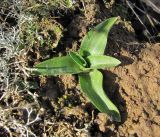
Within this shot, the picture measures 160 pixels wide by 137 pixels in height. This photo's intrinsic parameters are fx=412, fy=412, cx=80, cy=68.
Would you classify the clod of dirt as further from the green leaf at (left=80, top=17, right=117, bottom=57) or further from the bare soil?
the green leaf at (left=80, top=17, right=117, bottom=57)

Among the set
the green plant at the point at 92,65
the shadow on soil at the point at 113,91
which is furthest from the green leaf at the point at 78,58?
the shadow on soil at the point at 113,91

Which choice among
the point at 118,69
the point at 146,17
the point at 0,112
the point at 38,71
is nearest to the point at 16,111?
the point at 0,112

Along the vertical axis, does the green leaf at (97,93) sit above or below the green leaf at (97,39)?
below

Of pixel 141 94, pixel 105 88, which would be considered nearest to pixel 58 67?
pixel 105 88

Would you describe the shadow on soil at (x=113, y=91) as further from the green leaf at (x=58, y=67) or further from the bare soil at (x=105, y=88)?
the green leaf at (x=58, y=67)

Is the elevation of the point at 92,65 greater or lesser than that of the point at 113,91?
greater

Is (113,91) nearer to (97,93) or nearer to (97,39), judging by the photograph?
(97,93)

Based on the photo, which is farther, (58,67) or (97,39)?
(97,39)
